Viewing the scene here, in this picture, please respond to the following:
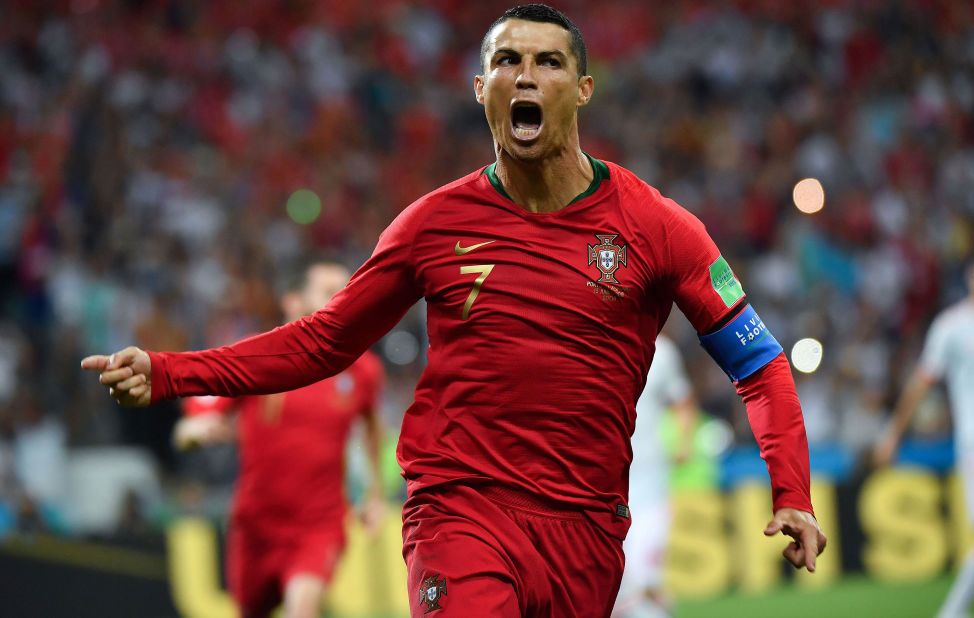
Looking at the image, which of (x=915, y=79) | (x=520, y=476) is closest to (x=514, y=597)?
(x=520, y=476)

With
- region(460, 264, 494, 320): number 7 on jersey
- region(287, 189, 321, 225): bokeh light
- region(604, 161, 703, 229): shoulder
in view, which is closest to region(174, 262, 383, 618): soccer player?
region(460, 264, 494, 320): number 7 on jersey

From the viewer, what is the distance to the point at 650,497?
388 inches

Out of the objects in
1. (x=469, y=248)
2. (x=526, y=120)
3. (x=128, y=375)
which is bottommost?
(x=128, y=375)

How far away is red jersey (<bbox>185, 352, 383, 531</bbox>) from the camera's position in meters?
7.67

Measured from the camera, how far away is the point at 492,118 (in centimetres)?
425

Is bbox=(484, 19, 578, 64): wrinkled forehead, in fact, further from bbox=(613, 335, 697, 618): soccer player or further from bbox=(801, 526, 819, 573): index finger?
bbox=(613, 335, 697, 618): soccer player

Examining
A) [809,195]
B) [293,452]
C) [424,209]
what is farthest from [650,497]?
[809,195]

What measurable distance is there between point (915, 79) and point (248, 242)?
8.55 meters

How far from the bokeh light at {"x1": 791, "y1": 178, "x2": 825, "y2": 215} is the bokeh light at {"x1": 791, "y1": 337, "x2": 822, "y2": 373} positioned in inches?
81.5

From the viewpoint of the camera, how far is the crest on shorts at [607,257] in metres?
4.20

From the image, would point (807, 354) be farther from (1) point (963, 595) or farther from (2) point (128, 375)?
(2) point (128, 375)

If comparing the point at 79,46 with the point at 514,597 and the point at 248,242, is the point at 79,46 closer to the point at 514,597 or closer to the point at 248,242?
the point at 248,242

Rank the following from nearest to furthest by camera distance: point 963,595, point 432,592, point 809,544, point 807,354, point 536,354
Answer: point 809,544 < point 432,592 < point 536,354 < point 963,595 < point 807,354

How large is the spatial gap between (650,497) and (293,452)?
3124 millimetres
